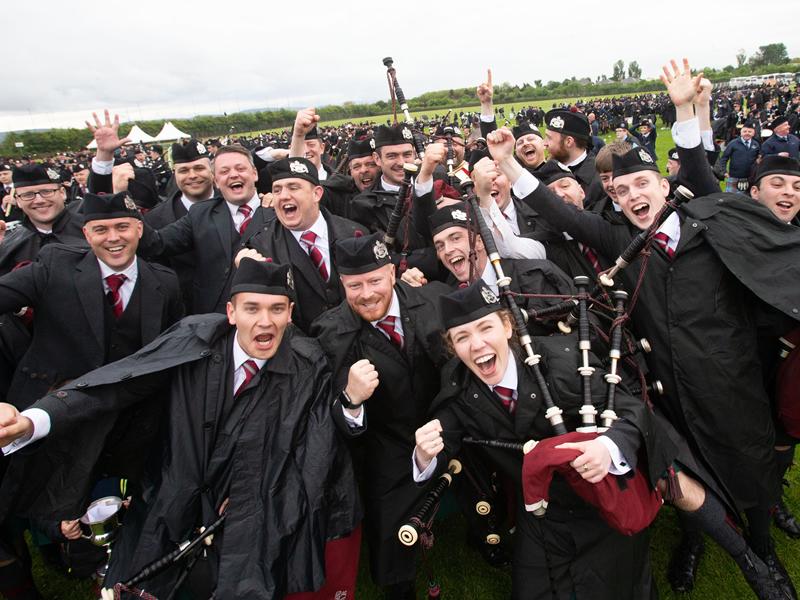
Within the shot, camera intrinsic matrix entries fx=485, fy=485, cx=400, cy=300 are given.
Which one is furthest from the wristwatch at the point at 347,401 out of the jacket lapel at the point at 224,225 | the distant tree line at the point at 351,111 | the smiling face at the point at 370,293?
the distant tree line at the point at 351,111

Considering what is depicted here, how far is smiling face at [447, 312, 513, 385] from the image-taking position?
10.7 ft

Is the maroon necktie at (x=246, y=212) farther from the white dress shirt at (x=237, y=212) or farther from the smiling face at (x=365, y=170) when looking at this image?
the smiling face at (x=365, y=170)

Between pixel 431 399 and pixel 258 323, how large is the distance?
5.17ft

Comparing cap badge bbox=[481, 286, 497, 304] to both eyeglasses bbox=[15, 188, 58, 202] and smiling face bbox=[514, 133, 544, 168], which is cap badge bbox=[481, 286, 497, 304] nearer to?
smiling face bbox=[514, 133, 544, 168]

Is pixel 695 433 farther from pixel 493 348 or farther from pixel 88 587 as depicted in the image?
pixel 88 587

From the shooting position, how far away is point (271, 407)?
11.2 ft

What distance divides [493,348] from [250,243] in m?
3.12

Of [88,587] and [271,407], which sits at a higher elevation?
[271,407]

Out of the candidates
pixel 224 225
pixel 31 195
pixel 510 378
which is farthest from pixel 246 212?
pixel 510 378

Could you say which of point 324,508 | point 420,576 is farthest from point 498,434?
point 420,576

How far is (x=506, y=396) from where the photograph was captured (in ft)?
11.2

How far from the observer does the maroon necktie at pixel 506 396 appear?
3402 mm

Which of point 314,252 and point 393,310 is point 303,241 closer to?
point 314,252

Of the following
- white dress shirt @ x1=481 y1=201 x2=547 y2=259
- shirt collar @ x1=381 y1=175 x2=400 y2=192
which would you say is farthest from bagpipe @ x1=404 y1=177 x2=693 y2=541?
shirt collar @ x1=381 y1=175 x2=400 y2=192
